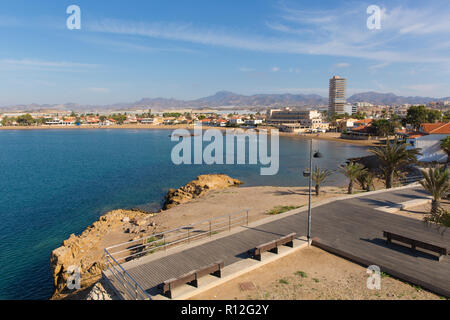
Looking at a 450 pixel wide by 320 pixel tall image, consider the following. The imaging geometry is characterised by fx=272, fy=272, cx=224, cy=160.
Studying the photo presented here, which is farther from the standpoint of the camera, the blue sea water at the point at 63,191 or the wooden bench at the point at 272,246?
the blue sea water at the point at 63,191

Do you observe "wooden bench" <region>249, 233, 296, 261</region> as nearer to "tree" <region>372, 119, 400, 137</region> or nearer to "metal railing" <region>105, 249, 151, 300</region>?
"metal railing" <region>105, 249, 151, 300</region>

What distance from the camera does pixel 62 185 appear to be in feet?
121

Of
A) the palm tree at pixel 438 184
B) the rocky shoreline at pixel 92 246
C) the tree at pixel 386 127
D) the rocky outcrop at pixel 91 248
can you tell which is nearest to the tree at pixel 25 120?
the rocky shoreline at pixel 92 246

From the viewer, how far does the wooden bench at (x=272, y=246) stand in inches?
403

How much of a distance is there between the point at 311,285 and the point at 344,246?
321cm

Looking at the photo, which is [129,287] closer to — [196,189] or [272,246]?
[272,246]

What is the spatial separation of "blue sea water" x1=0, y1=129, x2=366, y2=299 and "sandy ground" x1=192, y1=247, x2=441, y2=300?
38.0ft

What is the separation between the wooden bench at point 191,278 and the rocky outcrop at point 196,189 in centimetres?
1804

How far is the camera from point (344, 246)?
11.1m

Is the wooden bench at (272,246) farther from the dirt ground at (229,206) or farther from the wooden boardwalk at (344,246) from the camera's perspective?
the dirt ground at (229,206)

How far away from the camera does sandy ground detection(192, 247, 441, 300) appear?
8.17m

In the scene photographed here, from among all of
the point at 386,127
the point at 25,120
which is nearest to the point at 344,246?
the point at 386,127
